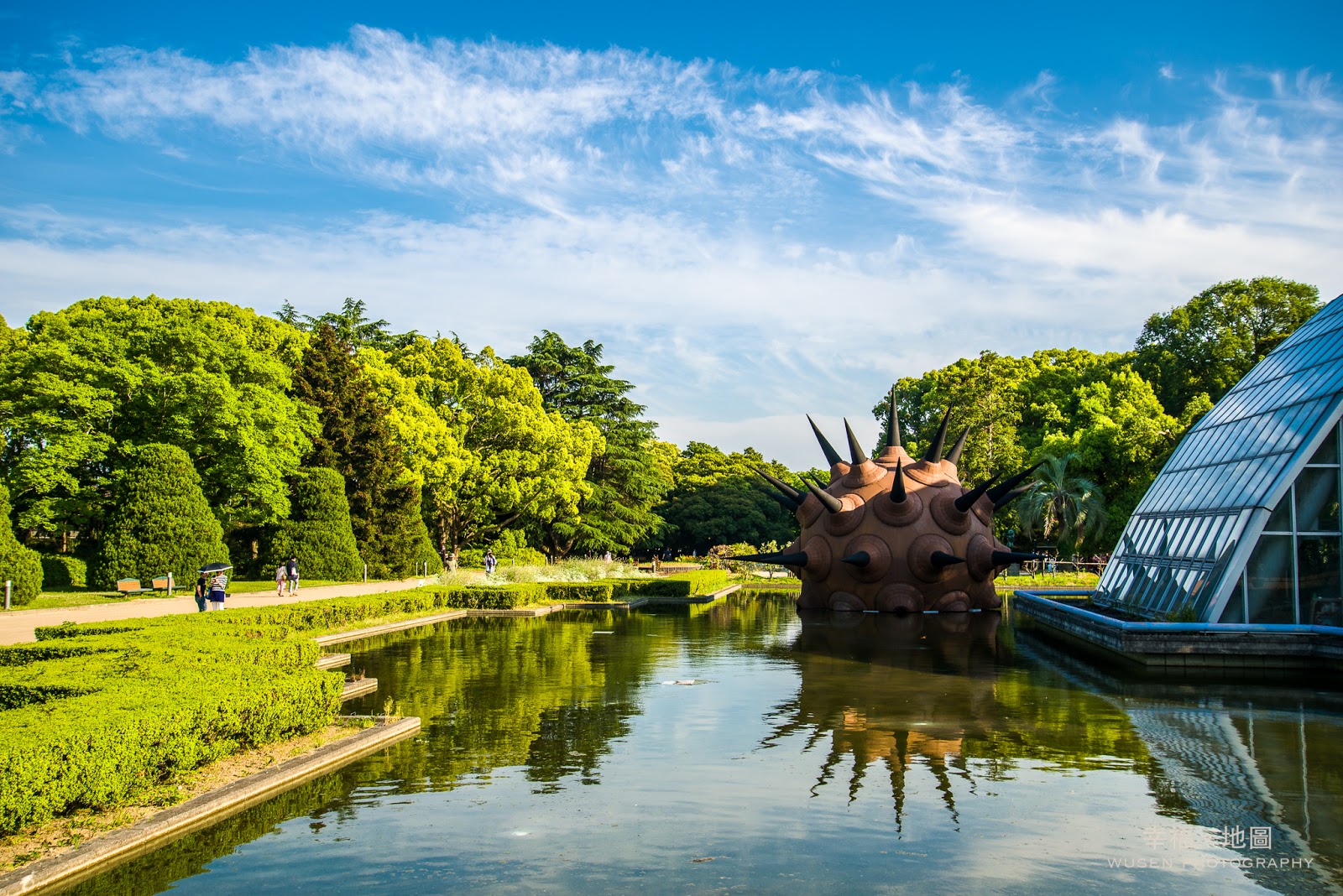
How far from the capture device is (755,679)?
17.1 meters

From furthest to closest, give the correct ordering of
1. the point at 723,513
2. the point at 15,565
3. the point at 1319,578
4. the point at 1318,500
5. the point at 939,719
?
1. the point at 723,513
2. the point at 15,565
3. the point at 1318,500
4. the point at 1319,578
5. the point at 939,719

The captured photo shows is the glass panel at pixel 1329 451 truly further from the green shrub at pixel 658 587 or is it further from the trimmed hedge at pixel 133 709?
the green shrub at pixel 658 587

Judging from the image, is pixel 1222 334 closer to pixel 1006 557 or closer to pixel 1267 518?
pixel 1006 557

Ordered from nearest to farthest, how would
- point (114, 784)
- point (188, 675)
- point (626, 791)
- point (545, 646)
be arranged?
point (114, 784), point (626, 791), point (188, 675), point (545, 646)

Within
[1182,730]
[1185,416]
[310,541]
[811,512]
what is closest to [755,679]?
[1182,730]

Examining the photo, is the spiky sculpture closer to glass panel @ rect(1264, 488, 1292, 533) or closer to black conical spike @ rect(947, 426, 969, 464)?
black conical spike @ rect(947, 426, 969, 464)

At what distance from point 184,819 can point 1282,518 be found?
19865 millimetres

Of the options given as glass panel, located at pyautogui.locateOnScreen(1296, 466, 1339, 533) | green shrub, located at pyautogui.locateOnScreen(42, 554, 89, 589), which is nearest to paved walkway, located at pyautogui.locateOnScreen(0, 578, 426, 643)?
green shrub, located at pyautogui.locateOnScreen(42, 554, 89, 589)

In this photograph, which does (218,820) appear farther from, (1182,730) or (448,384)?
(448,384)

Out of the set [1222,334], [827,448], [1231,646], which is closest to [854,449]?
[827,448]

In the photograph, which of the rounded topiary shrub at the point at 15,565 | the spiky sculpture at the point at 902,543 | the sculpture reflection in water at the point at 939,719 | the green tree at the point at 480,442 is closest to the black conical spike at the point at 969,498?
the spiky sculpture at the point at 902,543

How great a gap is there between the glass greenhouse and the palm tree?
80.8 ft

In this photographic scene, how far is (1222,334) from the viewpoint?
57906mm

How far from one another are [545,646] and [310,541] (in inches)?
823
